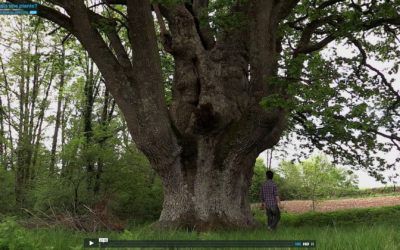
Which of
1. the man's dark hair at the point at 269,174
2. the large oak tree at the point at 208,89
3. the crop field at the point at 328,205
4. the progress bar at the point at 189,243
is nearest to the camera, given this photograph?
the progress bar at the point at 189,243

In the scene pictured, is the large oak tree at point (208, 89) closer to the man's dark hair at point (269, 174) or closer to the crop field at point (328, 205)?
the man's dark hair at point (269, 174)

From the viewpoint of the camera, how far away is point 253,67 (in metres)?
9.79

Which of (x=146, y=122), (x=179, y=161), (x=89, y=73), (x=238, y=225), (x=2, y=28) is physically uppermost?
(x=2, y=28)

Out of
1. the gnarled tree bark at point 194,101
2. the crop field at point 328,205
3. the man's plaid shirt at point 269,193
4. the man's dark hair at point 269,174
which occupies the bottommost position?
the crop field at point 328,205

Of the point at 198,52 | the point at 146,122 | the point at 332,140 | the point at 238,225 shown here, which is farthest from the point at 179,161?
the point at 332,140

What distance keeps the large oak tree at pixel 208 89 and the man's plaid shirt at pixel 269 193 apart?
0.56 metres

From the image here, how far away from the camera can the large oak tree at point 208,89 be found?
357 inches

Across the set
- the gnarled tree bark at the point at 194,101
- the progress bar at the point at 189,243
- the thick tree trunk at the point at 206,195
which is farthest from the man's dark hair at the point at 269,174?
the progress bar at the point at 189,243

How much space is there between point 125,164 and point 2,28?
41.5 ft

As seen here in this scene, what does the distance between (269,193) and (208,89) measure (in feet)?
10.6

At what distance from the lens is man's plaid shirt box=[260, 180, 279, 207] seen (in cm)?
1055

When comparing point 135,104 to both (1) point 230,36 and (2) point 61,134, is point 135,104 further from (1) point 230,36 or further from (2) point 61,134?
(2) point 61,134

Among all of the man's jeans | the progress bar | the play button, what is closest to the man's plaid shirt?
the man's jeans

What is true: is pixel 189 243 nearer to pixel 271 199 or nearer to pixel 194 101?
pixel 194 101
